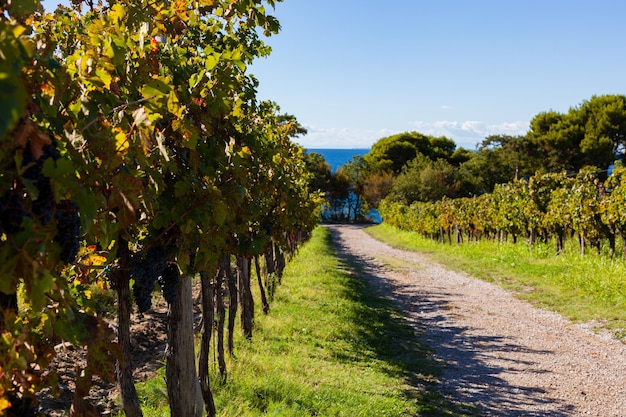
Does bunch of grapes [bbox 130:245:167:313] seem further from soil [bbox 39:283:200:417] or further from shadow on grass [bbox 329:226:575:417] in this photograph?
shadow on grass [bbox 329:226:575:417]

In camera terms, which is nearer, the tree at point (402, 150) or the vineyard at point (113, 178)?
the vineyard at point (113, 178)

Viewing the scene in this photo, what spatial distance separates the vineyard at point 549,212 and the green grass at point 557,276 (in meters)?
0.68

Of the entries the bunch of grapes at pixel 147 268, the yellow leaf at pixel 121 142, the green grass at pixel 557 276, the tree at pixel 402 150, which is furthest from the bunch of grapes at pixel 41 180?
the tree at pixel 402 150

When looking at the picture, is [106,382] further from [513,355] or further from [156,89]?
[513,355]

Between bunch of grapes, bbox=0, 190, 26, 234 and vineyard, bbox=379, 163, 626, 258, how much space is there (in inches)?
555

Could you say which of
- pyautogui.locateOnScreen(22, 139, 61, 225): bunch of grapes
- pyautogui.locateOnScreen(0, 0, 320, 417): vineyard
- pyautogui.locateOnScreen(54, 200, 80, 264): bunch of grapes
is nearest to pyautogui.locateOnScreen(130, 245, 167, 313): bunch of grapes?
pyautogui.locateOnScreen(0, 0, 320, 417): vineyard

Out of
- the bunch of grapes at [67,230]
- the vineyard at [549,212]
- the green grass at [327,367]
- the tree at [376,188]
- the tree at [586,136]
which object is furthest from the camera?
the tree at [376,188]

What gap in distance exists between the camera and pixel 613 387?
6441 mm

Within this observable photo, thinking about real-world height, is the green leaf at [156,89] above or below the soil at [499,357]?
above

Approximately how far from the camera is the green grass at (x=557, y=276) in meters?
9.87

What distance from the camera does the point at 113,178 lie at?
6.54 ft

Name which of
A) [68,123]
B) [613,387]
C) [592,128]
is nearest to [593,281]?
[613,387]

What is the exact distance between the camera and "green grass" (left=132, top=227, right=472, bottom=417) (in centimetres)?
532

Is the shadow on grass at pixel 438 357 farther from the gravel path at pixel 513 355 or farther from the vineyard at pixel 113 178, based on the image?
the vineyard at pixel 113 178
